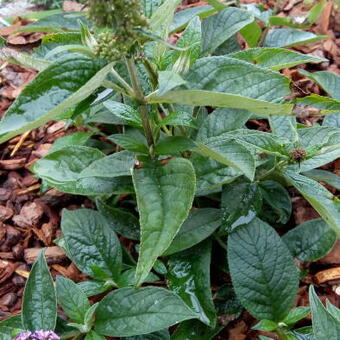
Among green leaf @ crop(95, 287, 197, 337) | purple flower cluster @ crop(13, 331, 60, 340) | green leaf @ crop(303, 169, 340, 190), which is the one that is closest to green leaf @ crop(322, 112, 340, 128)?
green leaf @ crop(303, 169, 340, 190)

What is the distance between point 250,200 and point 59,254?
2.38 feet

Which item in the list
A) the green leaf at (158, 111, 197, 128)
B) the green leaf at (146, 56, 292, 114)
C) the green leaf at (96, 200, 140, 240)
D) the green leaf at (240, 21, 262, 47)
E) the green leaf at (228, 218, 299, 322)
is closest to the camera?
the green leaf at (146, 56, 292, 114)

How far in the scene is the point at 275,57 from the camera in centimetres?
167

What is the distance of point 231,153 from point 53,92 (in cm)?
47

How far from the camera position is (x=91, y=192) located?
1.55 metres

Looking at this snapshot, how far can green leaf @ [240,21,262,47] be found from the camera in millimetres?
2029

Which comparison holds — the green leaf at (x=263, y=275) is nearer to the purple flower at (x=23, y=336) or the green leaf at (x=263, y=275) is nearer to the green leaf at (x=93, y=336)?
the green leaf at (x=93, y=336)

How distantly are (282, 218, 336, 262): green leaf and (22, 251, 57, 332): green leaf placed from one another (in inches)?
29.3

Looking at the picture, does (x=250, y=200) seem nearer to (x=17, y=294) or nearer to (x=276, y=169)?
(x=276, y=169)

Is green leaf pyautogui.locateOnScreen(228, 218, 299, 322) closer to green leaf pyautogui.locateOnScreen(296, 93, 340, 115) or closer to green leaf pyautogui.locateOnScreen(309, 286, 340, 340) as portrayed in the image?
green leaf pyautogui.locateOnScreen(309, 286, 340, 340)

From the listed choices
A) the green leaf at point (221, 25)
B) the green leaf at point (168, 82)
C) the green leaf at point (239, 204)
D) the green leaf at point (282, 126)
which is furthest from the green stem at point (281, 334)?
the green leaf at point (221, 25)

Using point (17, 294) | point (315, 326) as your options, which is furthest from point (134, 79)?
point (17, 294)

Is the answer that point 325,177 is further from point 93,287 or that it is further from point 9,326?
point 9,326

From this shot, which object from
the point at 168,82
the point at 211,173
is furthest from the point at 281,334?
the point at 168,82
